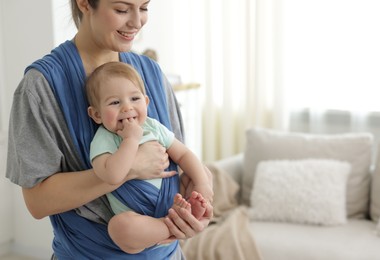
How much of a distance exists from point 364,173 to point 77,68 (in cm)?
230

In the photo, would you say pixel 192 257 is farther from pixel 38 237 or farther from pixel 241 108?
pixel 241 108

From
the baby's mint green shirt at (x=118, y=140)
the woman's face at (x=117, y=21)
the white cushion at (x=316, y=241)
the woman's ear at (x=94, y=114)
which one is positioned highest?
the woman's face at (x=117, y=21)

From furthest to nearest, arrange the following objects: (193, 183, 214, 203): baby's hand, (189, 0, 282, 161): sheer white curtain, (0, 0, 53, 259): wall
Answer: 1. (189, 0, 282, 161): sheer white curtain
2. (0, 0, 53, 259): wall
3. (193, 183, 214, 203): baby's hand

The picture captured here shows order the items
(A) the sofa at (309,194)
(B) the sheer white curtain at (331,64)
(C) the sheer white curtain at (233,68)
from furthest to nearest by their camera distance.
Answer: (C) the sheer white curtain at (233,68), (B) the sheer white curtain at (331,64), (A) the sofa at (309,194)

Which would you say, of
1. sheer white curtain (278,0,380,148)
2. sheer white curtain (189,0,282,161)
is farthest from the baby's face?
sheer white curtain (189,0,282,161)

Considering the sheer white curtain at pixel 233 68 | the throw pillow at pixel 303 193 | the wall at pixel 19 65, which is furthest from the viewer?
the sheer white curtain at pixel 233 68

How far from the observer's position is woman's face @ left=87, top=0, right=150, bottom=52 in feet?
4.11

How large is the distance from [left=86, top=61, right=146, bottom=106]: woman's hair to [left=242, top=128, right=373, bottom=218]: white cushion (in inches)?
84.1

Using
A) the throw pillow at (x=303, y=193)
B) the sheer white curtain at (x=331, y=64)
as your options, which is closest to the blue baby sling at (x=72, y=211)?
the throw pillow at (x=303, y=193)

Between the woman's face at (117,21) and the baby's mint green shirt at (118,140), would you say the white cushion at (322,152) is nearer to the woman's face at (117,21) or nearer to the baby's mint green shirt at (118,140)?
the baby's mint green shirt at (118,140)

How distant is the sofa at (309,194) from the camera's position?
2.87 m

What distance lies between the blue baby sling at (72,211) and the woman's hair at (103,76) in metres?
0.02

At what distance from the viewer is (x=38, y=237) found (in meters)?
3.52

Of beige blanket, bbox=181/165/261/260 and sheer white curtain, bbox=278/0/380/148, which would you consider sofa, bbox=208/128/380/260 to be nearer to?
beige blanket, bbox=181/165/261/260
